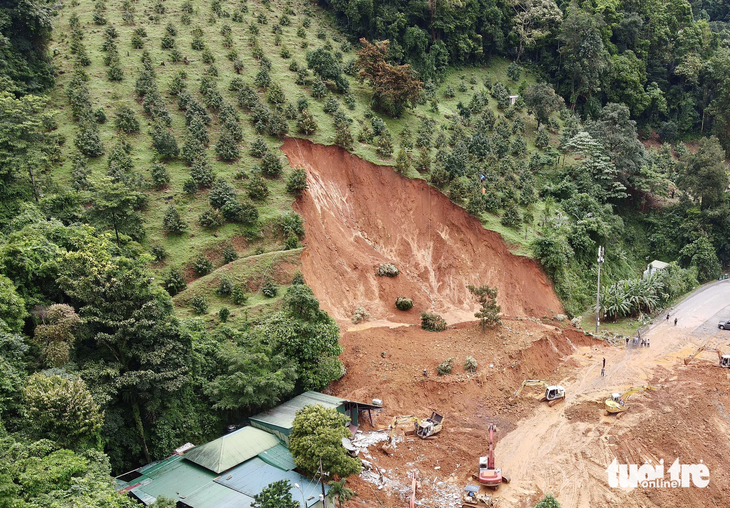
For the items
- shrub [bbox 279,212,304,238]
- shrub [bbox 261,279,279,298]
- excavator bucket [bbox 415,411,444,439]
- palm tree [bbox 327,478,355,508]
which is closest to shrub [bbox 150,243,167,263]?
shrub [bbox 261,279,279,298]

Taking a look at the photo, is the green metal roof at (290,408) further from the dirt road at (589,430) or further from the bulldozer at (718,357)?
the bulldozer at (718,357)

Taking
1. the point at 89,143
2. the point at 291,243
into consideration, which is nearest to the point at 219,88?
the point at 89,143

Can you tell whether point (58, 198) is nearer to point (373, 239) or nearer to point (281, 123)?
point (281, 123)

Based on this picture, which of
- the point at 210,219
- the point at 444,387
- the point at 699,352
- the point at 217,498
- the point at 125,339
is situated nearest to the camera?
the point at 217,498

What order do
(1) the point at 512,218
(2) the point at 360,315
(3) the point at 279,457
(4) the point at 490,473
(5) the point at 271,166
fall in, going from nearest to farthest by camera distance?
(3) the point at 279,457, (4) the point at 490,473, (2) the point at 360,315, (5) the point at 271,166, (1) the point at 512,218

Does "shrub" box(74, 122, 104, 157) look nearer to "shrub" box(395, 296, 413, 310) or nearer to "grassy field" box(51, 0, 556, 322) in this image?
"grassy field" box(51, 0, 556, 322)

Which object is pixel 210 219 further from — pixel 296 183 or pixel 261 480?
pixel 261 480
